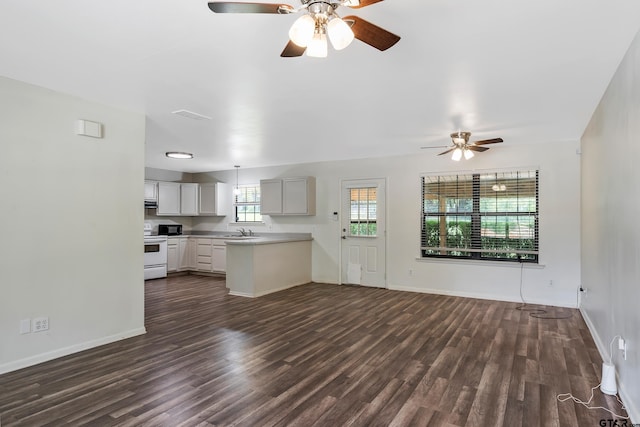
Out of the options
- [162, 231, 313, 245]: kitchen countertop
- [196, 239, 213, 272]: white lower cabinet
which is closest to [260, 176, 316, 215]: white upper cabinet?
[162, 231, 313, 245]: kitchen countertop

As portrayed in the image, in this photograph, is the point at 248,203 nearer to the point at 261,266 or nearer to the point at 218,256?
the point at 218,256

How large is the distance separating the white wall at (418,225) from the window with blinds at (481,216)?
0.46 feet

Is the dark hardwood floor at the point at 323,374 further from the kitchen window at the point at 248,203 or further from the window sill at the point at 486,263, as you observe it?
the kitchen window at the point at 248,203

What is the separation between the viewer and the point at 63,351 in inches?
130

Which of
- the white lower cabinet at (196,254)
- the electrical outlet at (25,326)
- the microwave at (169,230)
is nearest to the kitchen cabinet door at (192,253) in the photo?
the white lower cabinet at (196,254)

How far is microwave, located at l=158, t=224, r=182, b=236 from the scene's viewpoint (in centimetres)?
827

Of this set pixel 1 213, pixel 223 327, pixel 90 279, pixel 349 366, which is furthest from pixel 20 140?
pixel 349 366

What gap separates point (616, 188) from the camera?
2.79 m

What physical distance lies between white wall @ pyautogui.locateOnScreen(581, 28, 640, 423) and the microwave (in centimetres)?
777

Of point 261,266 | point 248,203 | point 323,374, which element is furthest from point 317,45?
point 248,203

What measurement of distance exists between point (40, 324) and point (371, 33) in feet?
11.5

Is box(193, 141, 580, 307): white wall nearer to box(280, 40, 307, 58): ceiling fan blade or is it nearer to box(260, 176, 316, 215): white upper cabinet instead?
box(260, 176, 316, 215): white upper cabinet

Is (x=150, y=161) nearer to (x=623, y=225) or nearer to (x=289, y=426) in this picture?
(x=289, y=426)

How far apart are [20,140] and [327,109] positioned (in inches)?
108
